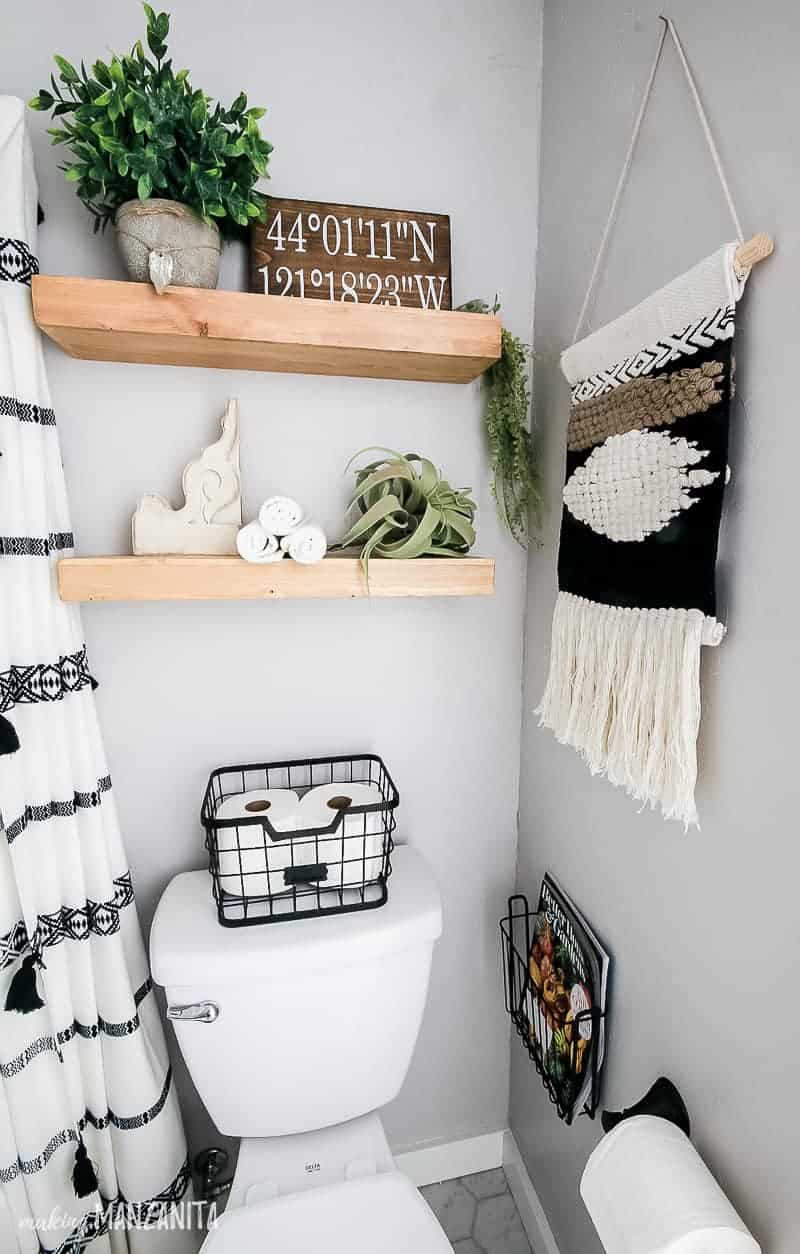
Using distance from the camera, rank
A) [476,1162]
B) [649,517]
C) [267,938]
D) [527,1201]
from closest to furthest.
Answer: [649,517] → [267,938] → [527,1201] → [476,1162]

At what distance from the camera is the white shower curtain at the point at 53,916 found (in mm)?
929

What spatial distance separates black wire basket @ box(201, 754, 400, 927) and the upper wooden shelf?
0.69 m

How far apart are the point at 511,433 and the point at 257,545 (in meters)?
0.47

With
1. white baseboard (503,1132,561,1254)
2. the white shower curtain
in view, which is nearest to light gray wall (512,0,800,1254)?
white baseboard (503,1132,561,1254)

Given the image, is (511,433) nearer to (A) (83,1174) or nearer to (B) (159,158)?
(B) (159,158)

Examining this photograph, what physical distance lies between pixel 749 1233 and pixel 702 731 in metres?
0.50

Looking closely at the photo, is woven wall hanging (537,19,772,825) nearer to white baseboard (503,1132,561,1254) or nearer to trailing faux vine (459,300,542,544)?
trailing faux vine (459,300,542,544)

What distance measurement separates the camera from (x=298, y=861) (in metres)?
1.05

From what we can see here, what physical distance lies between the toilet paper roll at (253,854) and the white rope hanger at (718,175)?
874 millimetres

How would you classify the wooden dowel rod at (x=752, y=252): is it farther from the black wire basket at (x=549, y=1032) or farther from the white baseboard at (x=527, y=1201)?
the white baseboard at (x=527, y=1201)

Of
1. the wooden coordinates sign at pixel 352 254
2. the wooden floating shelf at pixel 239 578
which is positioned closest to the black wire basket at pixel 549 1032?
the wooden floating shelf at pixel 239 578

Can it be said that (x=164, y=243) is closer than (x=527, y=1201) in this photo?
Yes

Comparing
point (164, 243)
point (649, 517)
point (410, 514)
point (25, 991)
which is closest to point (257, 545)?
point (410, 514)

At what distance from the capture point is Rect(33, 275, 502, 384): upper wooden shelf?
2.90 feet
